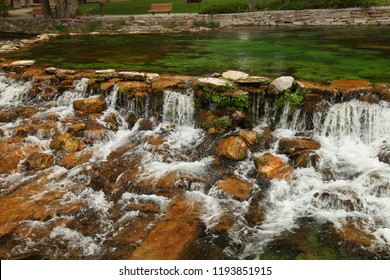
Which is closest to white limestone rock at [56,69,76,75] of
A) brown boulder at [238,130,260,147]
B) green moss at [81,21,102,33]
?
brown boulder at [238,130,260,147]

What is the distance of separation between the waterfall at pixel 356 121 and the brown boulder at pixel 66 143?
5522 millimetres

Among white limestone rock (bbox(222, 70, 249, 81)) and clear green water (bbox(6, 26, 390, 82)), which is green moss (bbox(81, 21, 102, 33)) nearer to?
clear green water (bbox(6, 26, 390, 82))

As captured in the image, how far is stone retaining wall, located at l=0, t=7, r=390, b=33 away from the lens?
19.0 meters

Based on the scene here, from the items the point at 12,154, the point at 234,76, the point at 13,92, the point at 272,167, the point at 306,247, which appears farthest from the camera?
the point at 13,92

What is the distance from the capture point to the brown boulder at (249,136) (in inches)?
295

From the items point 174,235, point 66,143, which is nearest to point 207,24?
point 66,143

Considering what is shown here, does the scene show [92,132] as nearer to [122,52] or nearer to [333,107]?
[333,107]

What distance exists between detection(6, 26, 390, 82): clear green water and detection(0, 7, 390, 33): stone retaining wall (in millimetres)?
1609

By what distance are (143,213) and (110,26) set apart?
18.2m

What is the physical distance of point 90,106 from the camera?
31.0 feet

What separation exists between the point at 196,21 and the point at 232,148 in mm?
15472

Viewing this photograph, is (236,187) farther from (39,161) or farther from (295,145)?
(39,161)

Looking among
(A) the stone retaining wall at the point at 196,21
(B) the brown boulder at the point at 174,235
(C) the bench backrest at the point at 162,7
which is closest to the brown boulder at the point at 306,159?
(B) the brown boulder at the point at 174,235

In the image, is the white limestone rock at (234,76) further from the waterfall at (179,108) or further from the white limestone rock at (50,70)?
the white limestone rock at (50,70)
